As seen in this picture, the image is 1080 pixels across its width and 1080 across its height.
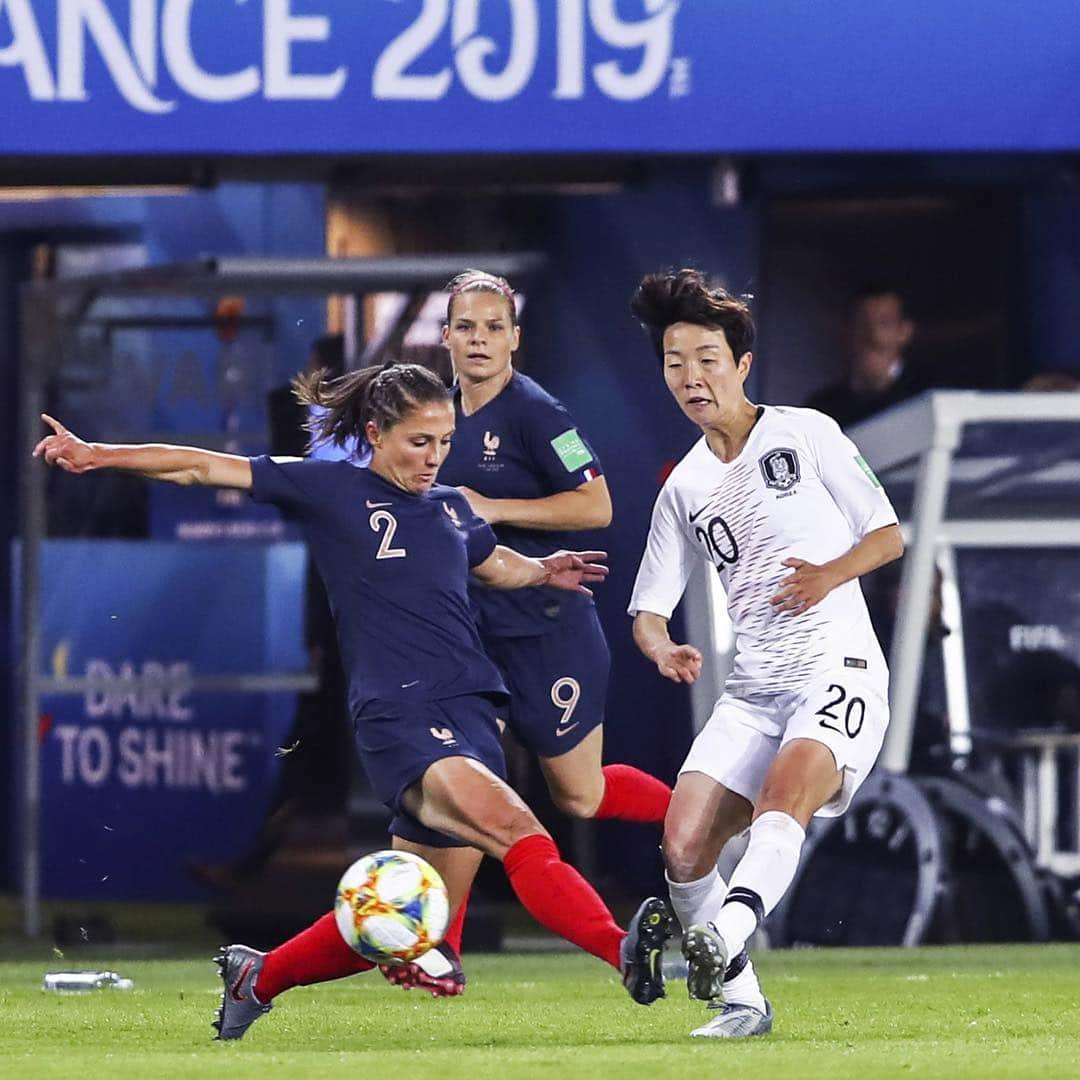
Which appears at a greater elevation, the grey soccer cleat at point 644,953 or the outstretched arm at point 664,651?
the outstretched arm at point 664,651

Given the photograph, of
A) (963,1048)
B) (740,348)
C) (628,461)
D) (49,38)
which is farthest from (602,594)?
(963,1048)

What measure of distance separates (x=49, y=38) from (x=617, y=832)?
145 inches

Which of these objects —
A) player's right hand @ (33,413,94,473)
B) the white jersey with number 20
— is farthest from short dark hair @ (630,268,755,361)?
player's right hand @ (33,413,94,473)

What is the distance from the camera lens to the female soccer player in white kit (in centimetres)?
658

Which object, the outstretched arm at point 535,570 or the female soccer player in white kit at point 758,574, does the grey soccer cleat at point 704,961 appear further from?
the outstretched arm at point 535,570

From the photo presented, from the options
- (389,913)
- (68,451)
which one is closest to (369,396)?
(68,451)

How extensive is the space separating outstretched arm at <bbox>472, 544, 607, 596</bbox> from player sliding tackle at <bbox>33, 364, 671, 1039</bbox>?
190 mm

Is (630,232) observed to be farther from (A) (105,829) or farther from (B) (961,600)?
(A) (105,829)

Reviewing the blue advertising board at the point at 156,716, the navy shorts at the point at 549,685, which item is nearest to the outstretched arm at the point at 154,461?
the navy shorts at the point at 549,685

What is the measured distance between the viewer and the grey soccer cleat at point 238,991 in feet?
20.9

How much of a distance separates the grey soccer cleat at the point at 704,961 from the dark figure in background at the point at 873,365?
4.72 m

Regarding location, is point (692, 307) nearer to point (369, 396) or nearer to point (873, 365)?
point (369, 396)

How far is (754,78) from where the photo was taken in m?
9.32

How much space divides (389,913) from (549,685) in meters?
1.96
